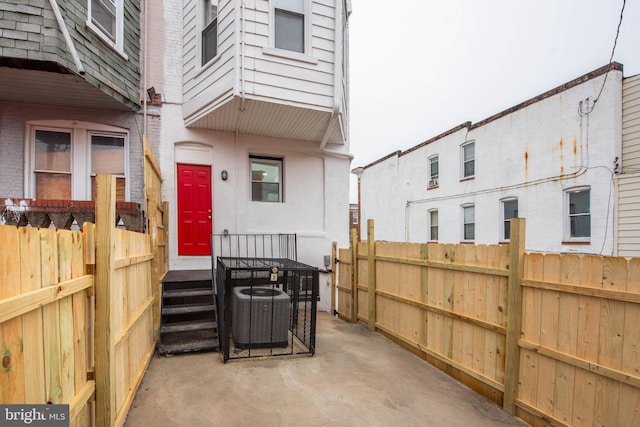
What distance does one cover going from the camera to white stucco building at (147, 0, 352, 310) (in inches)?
220

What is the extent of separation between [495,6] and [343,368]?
29.7 feet

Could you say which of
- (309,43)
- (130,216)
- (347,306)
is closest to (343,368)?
(347,306)

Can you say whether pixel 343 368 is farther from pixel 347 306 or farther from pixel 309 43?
pixel 309 43

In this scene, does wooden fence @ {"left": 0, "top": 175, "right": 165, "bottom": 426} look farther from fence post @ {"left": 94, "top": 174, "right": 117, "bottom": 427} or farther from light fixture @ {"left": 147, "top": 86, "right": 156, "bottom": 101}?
light fixture @ {"left": 147, "top": 86, "right": 156, "bottom": 101}

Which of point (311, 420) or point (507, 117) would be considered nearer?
point (311, 420)

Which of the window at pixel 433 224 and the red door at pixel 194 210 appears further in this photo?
the window at pixel 433 224

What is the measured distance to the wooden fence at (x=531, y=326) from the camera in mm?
2434

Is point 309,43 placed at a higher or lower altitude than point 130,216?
higher

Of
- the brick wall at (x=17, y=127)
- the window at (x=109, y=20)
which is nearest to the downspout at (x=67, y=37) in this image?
the window at (x=109, y=20)

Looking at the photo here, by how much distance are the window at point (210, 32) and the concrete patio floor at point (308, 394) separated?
5.35m

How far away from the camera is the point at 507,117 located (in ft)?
34.5

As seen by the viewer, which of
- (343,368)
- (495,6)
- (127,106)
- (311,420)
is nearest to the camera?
(311,420)

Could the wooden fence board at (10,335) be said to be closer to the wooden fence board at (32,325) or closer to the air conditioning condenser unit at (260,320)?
the wooden fence board at (32,325)

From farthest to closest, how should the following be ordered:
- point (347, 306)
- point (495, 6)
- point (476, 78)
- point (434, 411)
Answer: point (476, 78), point (495, 6), point (347, 306), point (434, 411)
